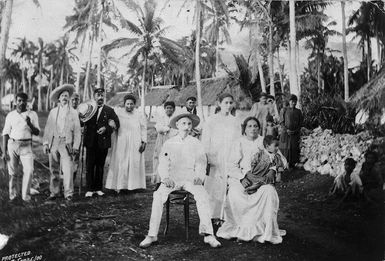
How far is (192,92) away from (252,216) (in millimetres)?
1346

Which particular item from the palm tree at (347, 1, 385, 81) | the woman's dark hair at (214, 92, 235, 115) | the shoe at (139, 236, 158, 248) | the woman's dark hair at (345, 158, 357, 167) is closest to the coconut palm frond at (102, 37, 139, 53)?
the woman's dark hair at (214, 92, 235, 115)

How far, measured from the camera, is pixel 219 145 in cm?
377

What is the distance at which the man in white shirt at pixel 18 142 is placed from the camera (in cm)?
335

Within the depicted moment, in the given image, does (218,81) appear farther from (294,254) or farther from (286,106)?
(294,254)

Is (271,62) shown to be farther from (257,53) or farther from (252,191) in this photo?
(252,191)

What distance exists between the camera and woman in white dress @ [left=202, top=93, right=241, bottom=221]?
370 cm

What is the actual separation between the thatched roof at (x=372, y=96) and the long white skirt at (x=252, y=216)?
1.36 meters

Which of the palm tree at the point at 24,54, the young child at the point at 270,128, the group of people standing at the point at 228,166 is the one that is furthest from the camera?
the young child at the point at 270,128

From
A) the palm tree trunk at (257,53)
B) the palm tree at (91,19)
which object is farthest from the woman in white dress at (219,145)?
the palm tree at (91,19)

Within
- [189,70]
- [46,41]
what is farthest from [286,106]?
[46,41]

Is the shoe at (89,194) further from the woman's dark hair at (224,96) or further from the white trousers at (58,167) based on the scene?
the woman's dark hair at (224,96)

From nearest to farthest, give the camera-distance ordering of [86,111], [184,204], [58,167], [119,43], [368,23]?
[184,204] → [119,43] → [58,167] → [86,111] → [368,23]

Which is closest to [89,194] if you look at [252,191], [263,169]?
[252,191]

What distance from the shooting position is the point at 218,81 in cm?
387
